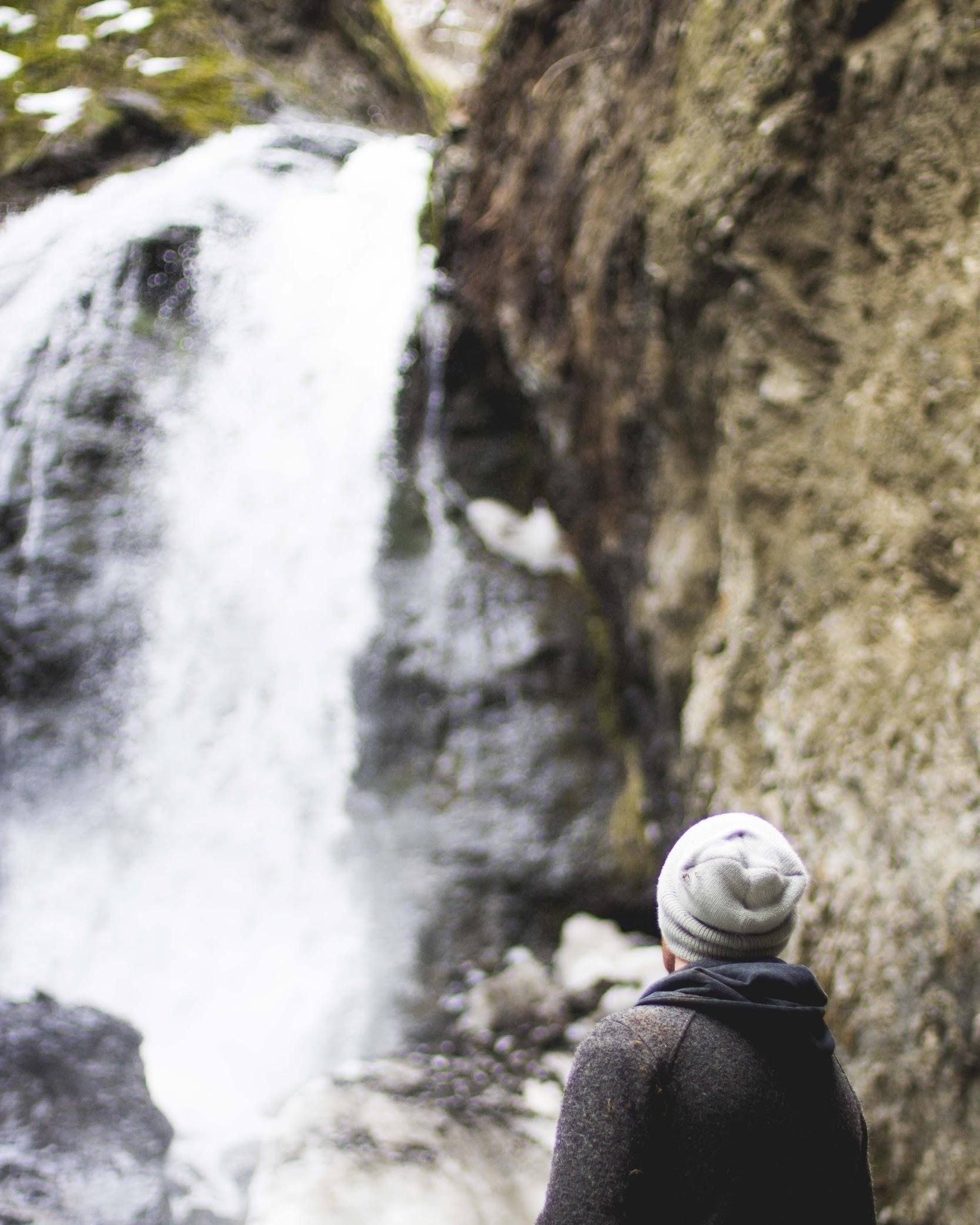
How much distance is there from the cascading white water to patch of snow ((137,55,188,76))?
2.05 meters

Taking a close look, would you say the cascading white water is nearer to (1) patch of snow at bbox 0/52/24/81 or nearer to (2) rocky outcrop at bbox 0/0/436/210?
(2) rocky outcrop at bbox 0/0/436/210

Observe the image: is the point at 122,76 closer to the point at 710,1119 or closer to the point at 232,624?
the point at 232,624

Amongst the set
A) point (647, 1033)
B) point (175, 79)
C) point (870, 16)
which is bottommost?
point (647, 1033)

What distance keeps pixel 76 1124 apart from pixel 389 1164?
1.24 meters

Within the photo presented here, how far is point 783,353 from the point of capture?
379cm

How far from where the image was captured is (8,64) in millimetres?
9664

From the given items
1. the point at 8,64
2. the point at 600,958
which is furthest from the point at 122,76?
the point at 600,958

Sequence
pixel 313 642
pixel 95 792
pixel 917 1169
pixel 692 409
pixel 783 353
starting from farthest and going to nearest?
1. pixel 313 642
2. pixel 95 792
3. pixel 692 409
4. pixel 783 353
5. pixel 917 1169

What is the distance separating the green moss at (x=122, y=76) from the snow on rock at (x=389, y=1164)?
8656 mm

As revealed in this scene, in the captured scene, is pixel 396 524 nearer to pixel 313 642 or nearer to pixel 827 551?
pixel 313 642

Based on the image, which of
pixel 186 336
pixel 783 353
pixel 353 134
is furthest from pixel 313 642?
pixel 353 134

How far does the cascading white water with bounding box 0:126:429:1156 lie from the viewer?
15.9ft

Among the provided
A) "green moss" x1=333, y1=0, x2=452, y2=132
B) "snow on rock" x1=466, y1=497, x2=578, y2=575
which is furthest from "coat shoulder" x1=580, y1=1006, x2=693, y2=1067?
"green moss" x1=333, y1=0, x2=452, y2=132

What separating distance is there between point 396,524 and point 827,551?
3.78 m
